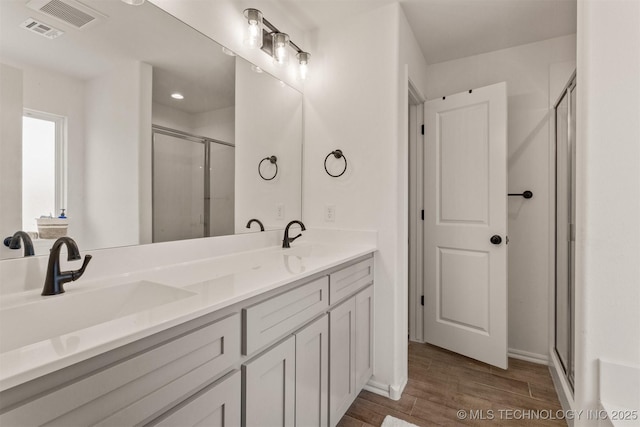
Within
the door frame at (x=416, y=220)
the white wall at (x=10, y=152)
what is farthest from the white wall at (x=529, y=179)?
the white wall at (x=10, y=152)

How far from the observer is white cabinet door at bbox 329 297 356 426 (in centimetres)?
143

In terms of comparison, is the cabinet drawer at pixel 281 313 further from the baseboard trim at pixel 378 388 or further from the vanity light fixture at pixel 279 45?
the vanity light fixture at pixel 279 45

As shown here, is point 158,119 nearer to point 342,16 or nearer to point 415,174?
point 342,16

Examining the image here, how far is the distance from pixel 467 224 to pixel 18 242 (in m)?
2.57

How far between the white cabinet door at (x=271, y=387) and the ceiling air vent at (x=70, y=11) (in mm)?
1295

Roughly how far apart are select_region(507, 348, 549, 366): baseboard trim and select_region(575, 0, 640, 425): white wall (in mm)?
1468

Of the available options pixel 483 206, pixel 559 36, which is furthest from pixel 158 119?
pixel 559 36

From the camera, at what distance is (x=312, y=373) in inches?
50.6

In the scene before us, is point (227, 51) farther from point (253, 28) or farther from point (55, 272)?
point (55, 272)

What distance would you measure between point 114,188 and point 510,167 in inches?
106

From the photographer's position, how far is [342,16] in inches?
79.7

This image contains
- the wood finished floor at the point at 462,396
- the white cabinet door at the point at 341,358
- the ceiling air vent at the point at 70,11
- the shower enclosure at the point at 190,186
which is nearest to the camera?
→ the ceiling air vent at the point at 70,11

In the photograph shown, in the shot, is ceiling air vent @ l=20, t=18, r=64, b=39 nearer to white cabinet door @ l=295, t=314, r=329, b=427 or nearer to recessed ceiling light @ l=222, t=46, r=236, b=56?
recessed ceiling light @ l=222, t=46, r=236, b=56

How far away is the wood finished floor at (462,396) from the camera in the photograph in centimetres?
170
